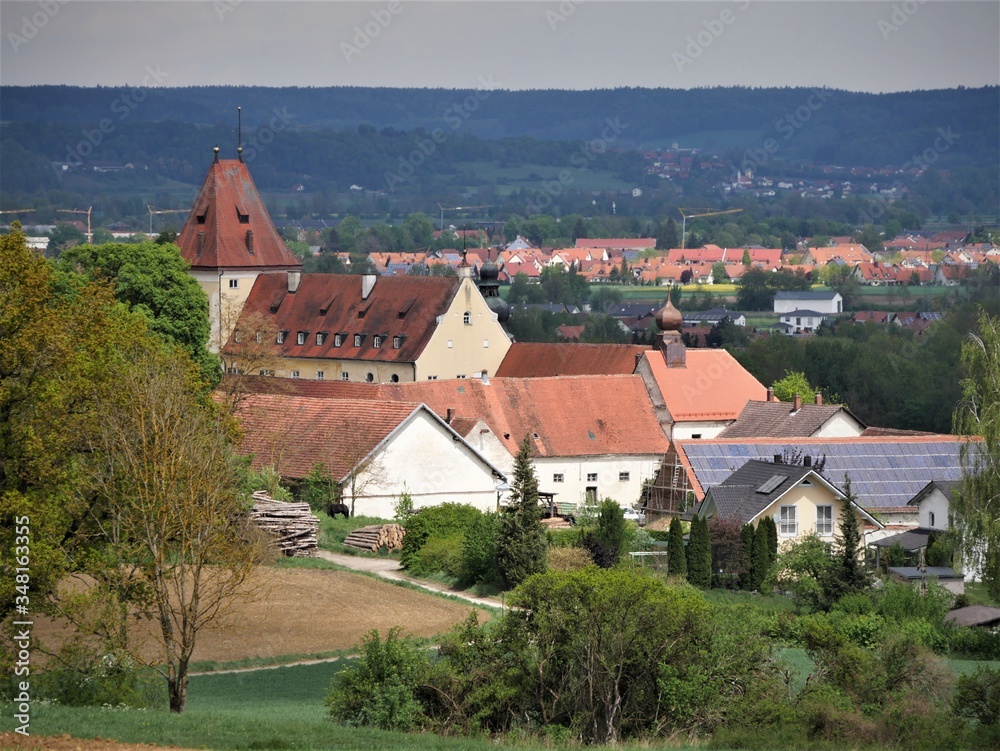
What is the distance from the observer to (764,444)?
58156 millimetres

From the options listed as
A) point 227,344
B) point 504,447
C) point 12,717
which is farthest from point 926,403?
point 12,717

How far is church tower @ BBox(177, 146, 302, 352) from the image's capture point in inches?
3457

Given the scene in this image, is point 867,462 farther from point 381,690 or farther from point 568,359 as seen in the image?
point 381,690

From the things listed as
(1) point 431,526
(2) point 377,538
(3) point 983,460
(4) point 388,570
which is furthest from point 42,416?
(3) point 983,460

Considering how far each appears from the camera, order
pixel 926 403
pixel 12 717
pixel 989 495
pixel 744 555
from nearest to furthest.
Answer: pixel 12 717 → pixel 989 495 → pixel 744 555 → pixel 926 403

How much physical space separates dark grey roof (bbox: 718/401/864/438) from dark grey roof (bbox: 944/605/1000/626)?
847 inches

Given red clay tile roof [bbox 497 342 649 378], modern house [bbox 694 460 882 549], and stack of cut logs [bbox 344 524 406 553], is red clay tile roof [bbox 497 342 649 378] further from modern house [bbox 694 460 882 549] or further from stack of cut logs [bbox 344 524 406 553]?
stack of cut logs [bbox 344 524 406 553]

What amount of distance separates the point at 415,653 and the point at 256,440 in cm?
2631

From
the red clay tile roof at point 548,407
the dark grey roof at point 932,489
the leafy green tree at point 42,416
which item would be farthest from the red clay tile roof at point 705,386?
the leafy green tree at point 42,416

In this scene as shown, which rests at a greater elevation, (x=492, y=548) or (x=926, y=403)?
(x=926, y=403)

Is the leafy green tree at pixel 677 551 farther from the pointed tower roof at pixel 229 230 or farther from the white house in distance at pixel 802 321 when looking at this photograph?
the white house in distance at pixel 802 321

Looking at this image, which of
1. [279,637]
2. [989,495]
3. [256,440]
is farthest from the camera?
[256,440]

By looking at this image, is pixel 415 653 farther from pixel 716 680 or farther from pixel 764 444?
pixel 764 444

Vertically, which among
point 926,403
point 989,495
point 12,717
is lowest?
point 12,717
